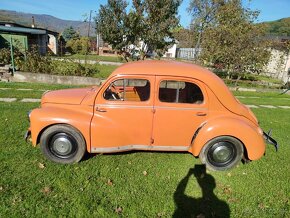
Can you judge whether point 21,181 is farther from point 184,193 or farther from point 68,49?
point 68,49

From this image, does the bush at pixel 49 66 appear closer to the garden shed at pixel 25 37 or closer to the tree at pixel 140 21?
the garden shed at pixel 25 37

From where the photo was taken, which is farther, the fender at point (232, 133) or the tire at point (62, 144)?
the fender at point (232, 133)

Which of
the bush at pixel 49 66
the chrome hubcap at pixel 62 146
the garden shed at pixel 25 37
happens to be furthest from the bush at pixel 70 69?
the chrome hubcap at pixel 62 146

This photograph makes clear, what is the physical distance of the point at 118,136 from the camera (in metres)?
4.50

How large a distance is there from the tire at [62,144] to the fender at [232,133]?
2181mm

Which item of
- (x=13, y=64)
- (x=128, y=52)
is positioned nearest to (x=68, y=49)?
(x=128, y=52)

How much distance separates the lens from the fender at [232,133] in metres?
4.47

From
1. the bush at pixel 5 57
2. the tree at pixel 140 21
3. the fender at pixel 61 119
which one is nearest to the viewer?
the fender at pixel 61 119

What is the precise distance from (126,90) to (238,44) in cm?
1286

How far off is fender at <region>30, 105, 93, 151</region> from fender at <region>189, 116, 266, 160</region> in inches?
80.8

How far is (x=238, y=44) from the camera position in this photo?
49.6 feet

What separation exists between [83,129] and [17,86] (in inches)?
320

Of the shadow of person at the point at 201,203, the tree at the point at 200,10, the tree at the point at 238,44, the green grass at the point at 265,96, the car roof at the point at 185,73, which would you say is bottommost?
the shadow of person at the point at 201,203

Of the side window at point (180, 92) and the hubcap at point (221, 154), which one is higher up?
the side window at point (180, 92)
